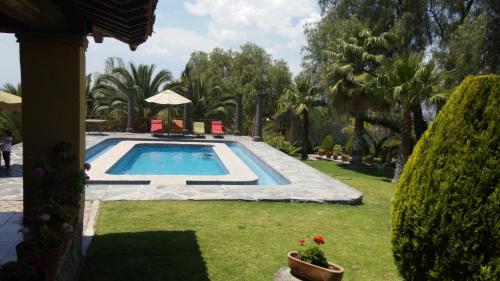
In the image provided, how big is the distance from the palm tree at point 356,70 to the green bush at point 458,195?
13.5 m

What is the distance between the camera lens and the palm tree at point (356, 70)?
57.0ft

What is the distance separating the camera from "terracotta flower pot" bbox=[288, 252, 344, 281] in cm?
445

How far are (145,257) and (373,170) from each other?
14610mm

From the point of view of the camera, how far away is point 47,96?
4.96 m

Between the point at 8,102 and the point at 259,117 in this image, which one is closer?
the point at 8,102

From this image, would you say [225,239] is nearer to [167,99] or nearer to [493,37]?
[493,37]

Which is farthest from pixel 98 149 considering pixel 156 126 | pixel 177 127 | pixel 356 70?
pixel 356 70

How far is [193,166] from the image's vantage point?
1716cm

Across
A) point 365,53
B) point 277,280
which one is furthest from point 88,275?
point 365,53

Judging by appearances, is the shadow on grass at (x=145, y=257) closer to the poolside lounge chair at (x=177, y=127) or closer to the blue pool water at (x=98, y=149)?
the blue pool water at (x=98, y=149)

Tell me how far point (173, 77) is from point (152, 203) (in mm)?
20633

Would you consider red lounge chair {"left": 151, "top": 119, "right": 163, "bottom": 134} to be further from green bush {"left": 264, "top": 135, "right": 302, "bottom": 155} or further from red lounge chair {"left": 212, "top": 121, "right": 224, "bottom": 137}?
green bush {"left": 264, "top": 135, "right": 302, "bottom": 155}

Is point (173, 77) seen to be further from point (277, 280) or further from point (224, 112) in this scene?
point (277, 280)

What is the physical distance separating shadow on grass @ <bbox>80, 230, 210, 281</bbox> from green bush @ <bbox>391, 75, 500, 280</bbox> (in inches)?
109
